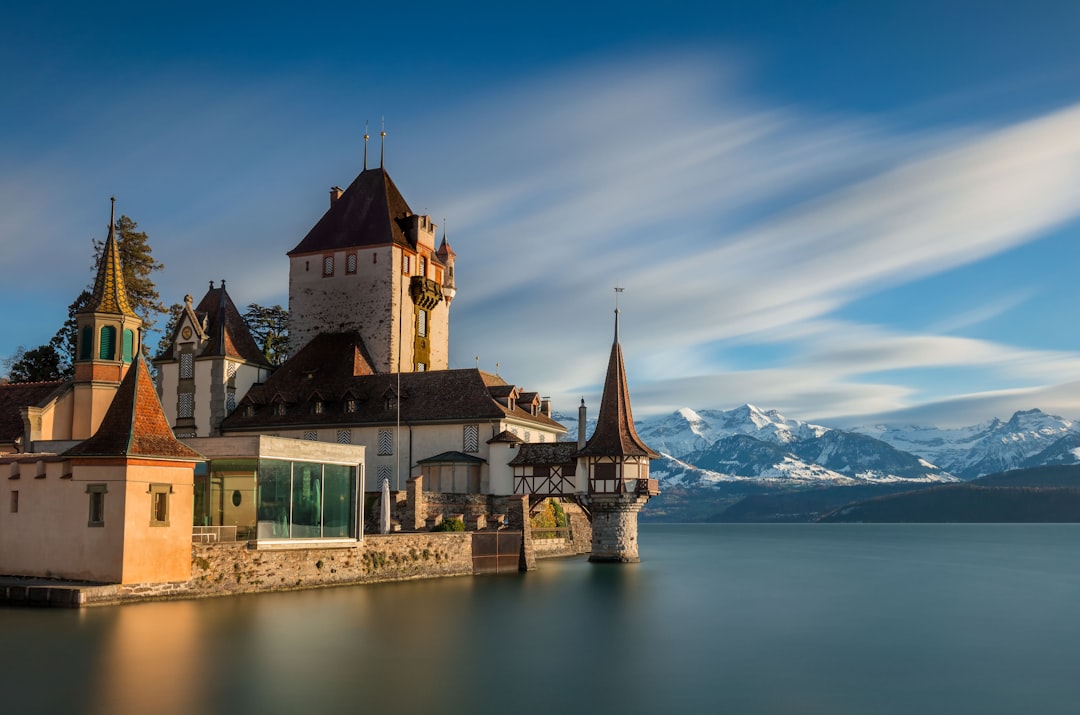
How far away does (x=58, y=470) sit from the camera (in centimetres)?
3262

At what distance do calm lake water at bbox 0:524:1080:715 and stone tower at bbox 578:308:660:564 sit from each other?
11.7m

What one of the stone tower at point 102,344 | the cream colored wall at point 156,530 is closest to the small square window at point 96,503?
the cream colored wall at point 156,530

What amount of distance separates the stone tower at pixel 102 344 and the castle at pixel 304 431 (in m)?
0.08

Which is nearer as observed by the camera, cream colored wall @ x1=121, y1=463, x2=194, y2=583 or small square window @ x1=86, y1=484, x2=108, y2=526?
cream colored wall @ x1=121, y1=463, x2=194, y2=583

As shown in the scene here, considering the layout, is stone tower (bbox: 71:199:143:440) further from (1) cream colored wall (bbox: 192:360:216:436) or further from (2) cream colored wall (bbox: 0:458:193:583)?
(1) cream colored wall (bbox: 192:360:216:436)

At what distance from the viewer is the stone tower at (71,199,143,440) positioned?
4503 cm

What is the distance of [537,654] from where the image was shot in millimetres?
26922

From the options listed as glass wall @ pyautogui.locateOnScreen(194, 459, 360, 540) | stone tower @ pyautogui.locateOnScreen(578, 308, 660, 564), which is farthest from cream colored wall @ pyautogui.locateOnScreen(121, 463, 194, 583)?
stone tower @ pyautogui.locateOnScreen(578, 308, 660, 564)

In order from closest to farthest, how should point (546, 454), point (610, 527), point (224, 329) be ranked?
point (610, 527) < point (546, 454) < point (224, 329)

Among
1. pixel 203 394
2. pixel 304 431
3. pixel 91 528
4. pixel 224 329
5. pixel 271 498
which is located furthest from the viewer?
pixel 224 329

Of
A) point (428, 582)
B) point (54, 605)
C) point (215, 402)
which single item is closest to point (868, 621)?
point (428, 582)

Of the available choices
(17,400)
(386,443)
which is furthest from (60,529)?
(386,443)

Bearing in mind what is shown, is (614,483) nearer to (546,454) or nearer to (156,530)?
(546,454)

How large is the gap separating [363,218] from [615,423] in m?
23.3
